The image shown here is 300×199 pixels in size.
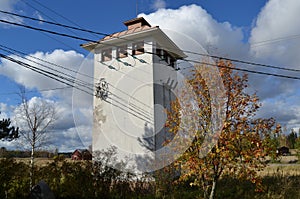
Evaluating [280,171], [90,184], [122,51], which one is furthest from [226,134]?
[280,171]

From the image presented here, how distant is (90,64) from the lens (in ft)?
35.7

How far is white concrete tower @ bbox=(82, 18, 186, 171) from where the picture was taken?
944cm

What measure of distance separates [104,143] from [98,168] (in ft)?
9.65

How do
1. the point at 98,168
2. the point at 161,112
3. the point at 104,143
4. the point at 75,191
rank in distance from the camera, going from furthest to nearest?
the point at 104,143, the point at 161,112, the point at 98,168, the point at 75,191

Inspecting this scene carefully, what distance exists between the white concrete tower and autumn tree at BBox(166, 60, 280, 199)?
2631 millimetres

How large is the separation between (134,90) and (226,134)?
4.87 metres

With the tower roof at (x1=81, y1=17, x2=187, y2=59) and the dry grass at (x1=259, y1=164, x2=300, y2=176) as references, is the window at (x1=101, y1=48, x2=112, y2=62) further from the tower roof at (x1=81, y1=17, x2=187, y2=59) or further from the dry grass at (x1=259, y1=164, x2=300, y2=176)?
the dry grass at (x1=259, y1=164, x2=300, y2=176)

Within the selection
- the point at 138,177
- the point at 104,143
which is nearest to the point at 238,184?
the point at 138,177

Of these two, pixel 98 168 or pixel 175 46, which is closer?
pixel 98 168

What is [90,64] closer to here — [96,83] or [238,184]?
[96,83]

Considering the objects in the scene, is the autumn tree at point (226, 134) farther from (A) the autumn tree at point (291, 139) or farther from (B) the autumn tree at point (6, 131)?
(A) the autumn tree at point (291, 139)

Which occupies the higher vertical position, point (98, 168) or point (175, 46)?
point (175, 46)

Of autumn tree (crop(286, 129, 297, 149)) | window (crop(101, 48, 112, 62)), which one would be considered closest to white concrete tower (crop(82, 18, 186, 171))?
window (crop(101, 48, 112, 62))

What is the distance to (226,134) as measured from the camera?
6.00m
